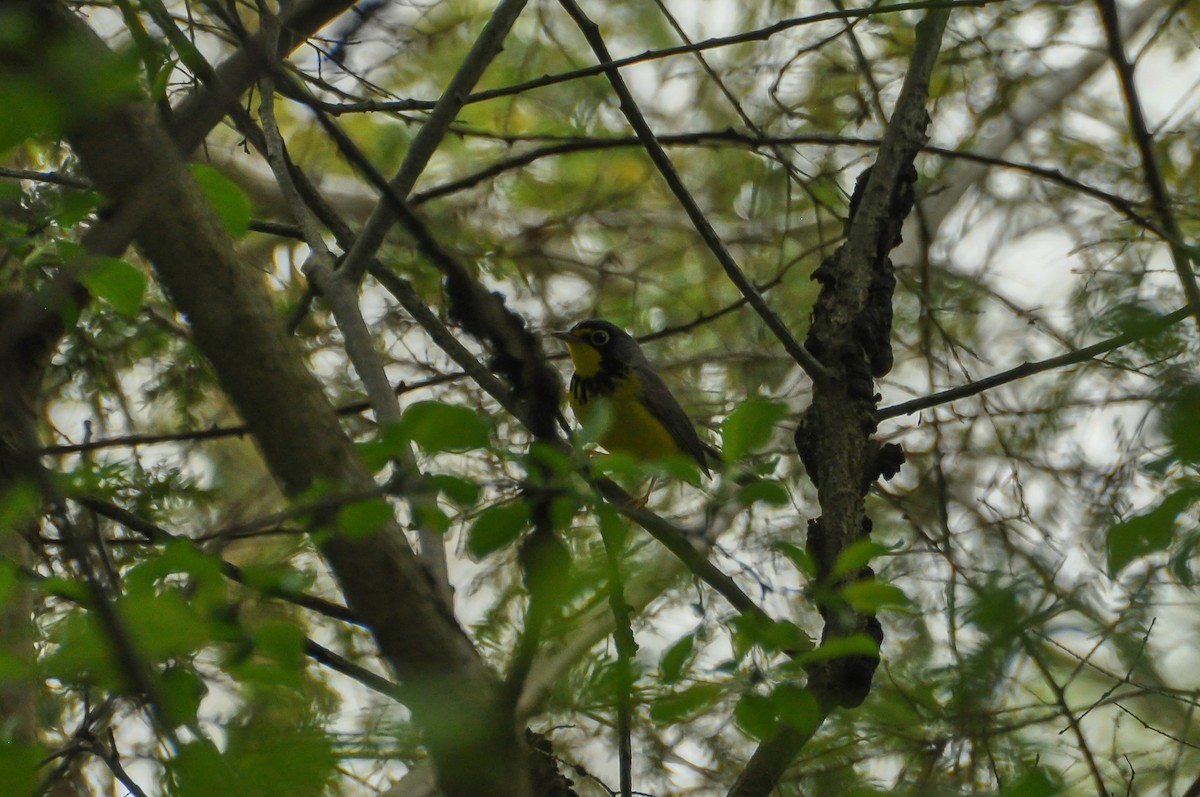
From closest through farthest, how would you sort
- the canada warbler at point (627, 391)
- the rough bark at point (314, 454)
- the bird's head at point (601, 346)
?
the rough bark at point (314, 454), the canada warbler at point (627, 391), the bird's head at point (601, 346)

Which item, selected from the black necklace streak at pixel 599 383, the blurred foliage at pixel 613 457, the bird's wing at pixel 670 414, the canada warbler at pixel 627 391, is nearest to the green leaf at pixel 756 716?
the blurred foliage at pixel 613 457

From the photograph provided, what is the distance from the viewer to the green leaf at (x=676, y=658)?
200 centimetres

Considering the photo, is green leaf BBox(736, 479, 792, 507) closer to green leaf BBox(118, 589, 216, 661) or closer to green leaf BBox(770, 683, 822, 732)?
green leaf BBox(770, 683, 822, 732)

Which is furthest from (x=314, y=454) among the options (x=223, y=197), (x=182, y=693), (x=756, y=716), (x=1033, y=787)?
(x=1033, y=787)

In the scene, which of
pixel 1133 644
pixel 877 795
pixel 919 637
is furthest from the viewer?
pixel 919 637

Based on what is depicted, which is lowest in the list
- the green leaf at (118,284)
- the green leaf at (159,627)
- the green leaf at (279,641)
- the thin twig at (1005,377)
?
the green leaf at (159,627)

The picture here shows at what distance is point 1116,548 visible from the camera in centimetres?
218

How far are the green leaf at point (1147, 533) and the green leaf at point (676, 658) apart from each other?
0.81 m

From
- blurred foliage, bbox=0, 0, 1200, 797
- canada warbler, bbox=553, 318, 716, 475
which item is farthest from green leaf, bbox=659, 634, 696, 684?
canada warbler, bbox=553, 318, 716, 475

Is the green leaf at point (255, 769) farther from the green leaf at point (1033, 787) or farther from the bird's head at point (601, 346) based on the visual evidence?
the bird's head at point (601, 346)

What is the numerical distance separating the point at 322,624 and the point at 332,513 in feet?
16.1

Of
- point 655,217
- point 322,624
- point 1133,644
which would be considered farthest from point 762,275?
point 1133,644

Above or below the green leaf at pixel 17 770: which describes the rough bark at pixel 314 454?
above

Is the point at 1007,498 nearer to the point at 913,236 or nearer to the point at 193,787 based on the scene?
the point at 913,236
